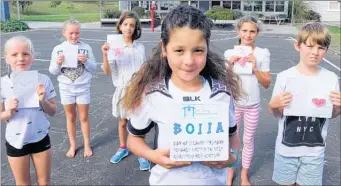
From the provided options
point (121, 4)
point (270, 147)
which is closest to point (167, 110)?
point (270, 147)

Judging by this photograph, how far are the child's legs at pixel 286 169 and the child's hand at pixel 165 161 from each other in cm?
128

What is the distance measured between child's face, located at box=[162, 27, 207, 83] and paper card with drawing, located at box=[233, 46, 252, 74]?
61.3 inches

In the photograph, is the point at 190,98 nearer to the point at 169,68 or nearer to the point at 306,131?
the point at 169,68

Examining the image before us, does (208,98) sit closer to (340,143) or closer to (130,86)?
(130,86)

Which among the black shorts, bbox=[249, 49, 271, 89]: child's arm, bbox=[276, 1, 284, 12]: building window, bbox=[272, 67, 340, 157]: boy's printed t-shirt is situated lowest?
the black shorts

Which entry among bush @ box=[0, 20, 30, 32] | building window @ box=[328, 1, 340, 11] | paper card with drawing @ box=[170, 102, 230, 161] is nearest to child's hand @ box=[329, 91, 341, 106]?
paper card with drawing @ box=[170, 102, 230, 161]

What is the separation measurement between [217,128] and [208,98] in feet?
0.62

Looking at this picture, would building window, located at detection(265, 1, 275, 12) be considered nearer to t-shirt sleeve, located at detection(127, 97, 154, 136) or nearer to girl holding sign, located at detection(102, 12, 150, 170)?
girl holding sign, located at detection(102, 12, 150, 170)

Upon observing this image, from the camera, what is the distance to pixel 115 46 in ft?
13.1

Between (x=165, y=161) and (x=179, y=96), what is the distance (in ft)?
1.19

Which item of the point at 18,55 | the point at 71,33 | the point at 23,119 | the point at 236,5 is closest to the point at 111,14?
the point at 236,5

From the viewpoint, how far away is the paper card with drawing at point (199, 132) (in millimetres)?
1810

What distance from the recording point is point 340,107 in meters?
2.62

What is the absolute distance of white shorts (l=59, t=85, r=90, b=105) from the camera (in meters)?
4.14
